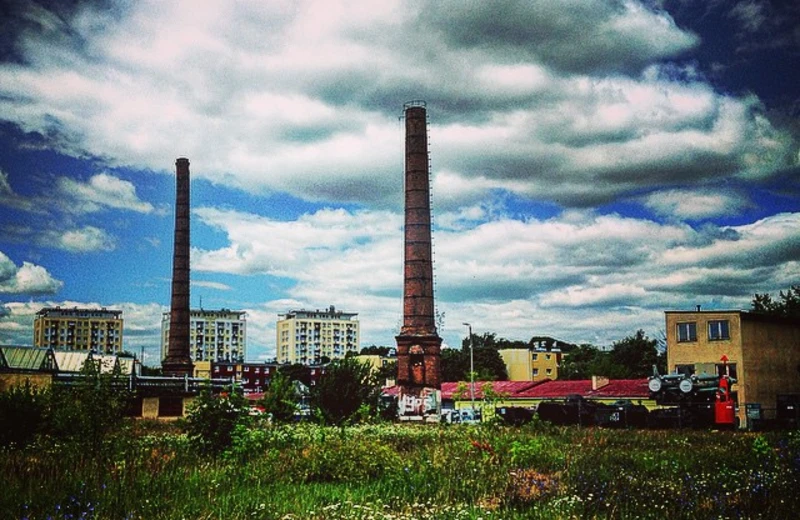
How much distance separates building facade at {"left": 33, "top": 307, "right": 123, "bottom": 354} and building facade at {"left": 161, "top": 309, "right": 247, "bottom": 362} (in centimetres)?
1079

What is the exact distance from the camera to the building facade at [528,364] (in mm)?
83188

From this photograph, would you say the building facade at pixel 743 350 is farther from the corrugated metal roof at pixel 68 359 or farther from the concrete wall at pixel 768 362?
the corrugated metal roof at pixel 68 359

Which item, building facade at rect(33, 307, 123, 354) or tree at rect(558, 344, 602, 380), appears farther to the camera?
building facade at rect(33, 307, 123, 354)

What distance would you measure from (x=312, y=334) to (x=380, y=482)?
143 metres

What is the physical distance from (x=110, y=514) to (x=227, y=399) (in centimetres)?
657

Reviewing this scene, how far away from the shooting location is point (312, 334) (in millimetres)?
152875

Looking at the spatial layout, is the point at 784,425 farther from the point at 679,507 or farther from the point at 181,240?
the point at 181,240

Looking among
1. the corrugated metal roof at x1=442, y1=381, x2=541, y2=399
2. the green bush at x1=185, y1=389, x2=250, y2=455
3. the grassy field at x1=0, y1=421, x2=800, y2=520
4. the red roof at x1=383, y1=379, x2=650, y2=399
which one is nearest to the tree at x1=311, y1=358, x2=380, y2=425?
the red roof at x1=383, y1=379, x2=650, y2=399

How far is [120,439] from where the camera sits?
531 inches

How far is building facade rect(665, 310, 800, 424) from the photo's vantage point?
38.0 meters

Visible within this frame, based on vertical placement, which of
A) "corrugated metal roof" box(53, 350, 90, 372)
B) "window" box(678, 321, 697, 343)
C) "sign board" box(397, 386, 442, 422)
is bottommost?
"sign board" box(397, 386, 442, 422)

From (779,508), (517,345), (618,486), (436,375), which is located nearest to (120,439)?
(618,486)

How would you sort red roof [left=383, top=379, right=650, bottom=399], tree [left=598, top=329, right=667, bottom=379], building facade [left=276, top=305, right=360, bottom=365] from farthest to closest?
building facade [left=276, top=305, right=360, bottom=365] → tree [left=598, top=329, right=667, bottom=379] → red roof [left=383, top=379, right=650, bottom=399]

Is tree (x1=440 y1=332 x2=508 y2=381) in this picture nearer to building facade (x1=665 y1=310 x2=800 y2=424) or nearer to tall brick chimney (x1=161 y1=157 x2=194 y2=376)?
tall brick chimney (x1=161 y1=157 x2=194 y2=376)
